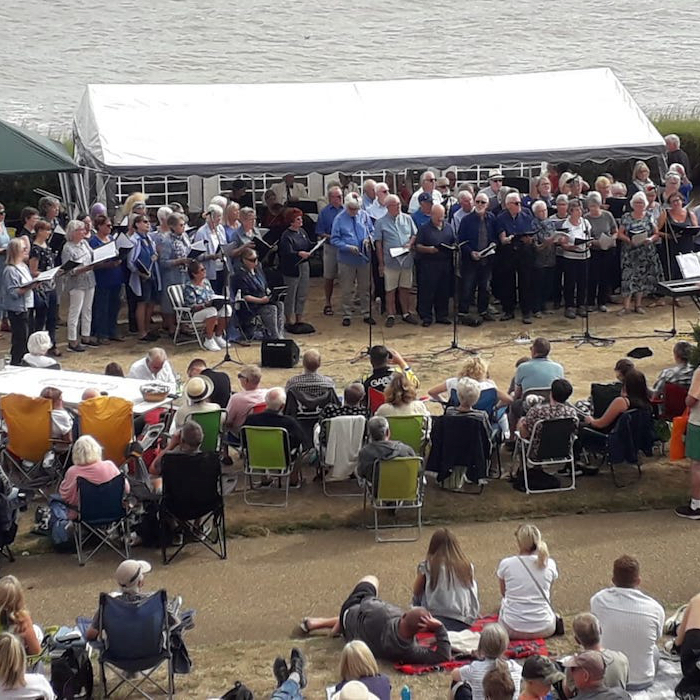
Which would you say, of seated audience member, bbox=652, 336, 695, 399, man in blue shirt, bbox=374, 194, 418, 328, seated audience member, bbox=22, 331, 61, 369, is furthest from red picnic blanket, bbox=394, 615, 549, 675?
man in blue shirt, bbox=374, 194, 418, 328

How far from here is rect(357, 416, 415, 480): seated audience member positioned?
10.2 m

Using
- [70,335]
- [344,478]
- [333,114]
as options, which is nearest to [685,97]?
[333,114]

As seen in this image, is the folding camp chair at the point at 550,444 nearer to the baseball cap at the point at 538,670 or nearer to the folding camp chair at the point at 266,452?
the folding camp chair at the point at 266,452

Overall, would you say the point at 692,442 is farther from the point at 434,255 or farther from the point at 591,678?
the point at 434,255

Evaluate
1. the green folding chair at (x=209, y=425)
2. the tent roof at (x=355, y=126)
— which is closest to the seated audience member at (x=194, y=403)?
the green folding chair at (x=209, y=425)

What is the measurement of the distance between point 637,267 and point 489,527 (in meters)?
6.80

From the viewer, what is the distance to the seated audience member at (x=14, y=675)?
23.0ft

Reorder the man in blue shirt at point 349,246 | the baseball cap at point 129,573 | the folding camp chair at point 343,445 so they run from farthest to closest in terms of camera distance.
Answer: the man in blue shirt at point 349,246 < the folding camp chair at point 343,445 < the baseball cap at point 129,573

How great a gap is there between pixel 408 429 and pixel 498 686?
13.5 ft

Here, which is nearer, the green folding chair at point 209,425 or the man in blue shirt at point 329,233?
the green folding chair at point 209,425

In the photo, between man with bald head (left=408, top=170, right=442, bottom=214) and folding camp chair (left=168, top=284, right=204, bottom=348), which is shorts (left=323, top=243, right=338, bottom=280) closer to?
man with bald head (left=408, top=170, right=442, bottom=214)

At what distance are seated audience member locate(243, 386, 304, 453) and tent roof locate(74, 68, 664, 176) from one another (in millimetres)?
6257

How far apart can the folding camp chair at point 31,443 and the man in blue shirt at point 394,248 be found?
603cm

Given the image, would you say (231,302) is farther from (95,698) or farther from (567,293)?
(95,698)
